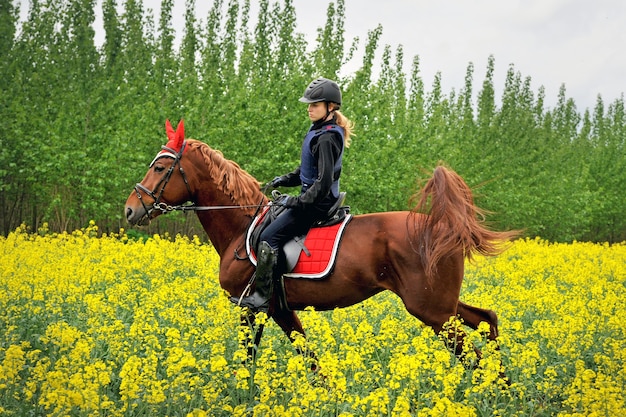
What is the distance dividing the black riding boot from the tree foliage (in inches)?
560

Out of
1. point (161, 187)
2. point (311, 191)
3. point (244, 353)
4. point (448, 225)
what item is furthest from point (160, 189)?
point (448, 225)

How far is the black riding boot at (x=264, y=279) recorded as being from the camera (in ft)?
18.3

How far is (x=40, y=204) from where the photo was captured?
24281 mm

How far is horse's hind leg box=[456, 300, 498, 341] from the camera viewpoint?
5805 mm

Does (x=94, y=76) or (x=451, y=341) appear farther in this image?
(x=94, y=76)

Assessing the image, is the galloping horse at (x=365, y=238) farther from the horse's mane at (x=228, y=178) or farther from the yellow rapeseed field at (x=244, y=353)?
the yellow rapeseed field at (x=244, y=353)

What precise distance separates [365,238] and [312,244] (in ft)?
1.62

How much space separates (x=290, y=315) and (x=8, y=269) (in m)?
4.42

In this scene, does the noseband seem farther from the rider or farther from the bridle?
the rider

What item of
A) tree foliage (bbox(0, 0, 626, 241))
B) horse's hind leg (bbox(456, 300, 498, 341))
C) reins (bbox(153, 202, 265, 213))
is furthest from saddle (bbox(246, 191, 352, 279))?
tree foliage (bbox(0, 0, 626, 241))

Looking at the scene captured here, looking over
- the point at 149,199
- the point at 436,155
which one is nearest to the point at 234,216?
the point at 149,199

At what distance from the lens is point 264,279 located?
18.4ft

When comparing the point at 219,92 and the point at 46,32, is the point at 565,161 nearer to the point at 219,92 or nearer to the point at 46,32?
the point at 219,92

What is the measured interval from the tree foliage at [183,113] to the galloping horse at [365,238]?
1367cm
